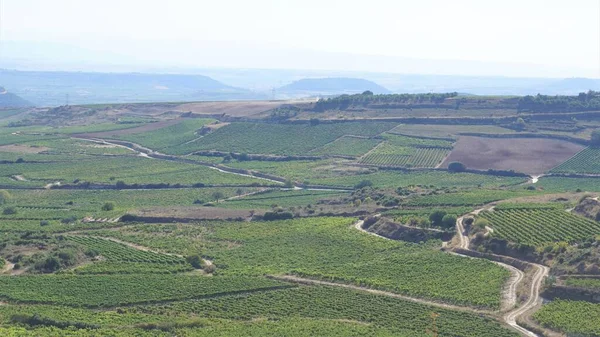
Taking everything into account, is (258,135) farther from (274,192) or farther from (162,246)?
(162,246)

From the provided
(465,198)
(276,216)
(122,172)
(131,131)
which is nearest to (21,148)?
(131,131)

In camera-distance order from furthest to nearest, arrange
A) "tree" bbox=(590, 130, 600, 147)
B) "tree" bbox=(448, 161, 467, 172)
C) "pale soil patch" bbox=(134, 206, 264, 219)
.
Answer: "tree" bbox=(590, 130, 600, 147) → "tree" bbox=(448, 161, 467, 172) → "pale soil patch" bbox=(134, 206, 264, 219)

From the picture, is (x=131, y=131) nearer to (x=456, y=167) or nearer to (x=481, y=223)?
(x=456, y=167)

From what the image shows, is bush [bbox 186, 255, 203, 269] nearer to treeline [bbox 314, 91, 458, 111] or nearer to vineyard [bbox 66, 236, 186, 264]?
vineyard [bbox 66, 236, 186, 264]

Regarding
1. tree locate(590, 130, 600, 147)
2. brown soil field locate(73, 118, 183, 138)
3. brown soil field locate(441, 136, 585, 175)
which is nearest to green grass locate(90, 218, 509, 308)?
brown soil field locate(441, 136, 585, 175)

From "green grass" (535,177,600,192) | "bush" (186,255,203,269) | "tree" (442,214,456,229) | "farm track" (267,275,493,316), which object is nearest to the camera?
"farm track" (267,275,493,316)
